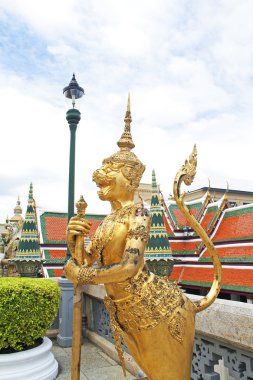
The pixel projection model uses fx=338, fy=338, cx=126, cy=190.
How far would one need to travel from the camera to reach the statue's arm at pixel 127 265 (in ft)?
7.04

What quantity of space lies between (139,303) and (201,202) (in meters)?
11.8

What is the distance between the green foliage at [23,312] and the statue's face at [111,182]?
122 inches

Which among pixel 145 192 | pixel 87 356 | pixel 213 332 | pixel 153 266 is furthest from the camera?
pixel 145 192

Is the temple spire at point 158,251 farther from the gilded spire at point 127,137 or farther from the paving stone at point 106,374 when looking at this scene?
the gilded spire at point 127,137

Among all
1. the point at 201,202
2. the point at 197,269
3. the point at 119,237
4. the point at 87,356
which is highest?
the point at 201,202

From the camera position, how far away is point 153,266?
1057cm

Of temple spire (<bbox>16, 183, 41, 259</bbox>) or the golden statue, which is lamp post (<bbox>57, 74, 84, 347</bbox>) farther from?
the golden statue

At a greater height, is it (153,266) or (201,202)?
(201,202)

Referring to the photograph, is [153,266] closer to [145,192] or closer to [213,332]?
[213,332]

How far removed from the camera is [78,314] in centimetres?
232

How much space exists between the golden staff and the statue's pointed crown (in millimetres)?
375

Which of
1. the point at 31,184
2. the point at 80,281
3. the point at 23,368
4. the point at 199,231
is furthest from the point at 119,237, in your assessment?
the point at 31,184

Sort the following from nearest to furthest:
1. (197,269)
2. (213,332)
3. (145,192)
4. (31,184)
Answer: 1. (213,332)
2. (31,184)
3. (197,269)
4. (145,192)

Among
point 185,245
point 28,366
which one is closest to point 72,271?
point 28,366
